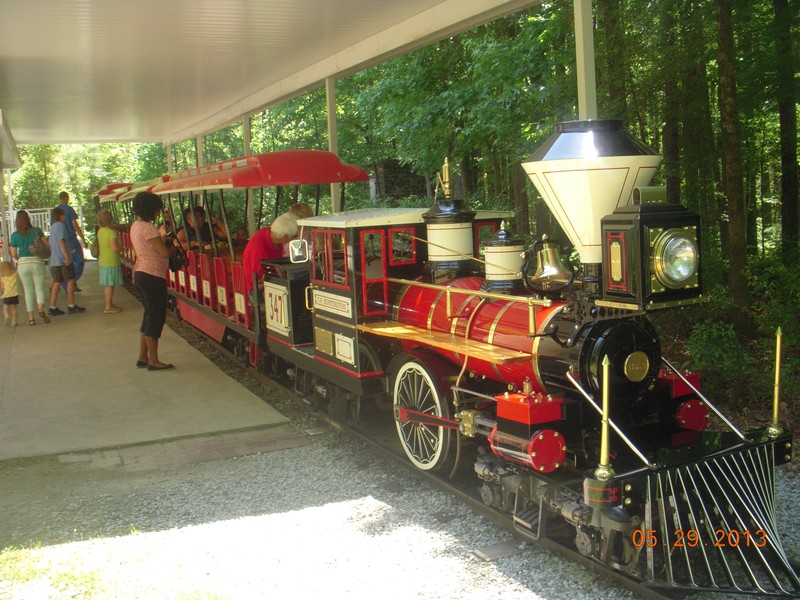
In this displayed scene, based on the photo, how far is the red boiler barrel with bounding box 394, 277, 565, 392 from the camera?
4.52 metres

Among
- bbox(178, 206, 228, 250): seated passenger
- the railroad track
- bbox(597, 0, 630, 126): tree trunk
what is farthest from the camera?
bbox(178, 206, 228, 250): seated passenger

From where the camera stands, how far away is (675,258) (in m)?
3.75

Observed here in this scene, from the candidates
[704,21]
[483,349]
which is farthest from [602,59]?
[483,349]

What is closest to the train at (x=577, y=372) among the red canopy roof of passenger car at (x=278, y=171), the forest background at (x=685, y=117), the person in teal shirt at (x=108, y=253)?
the red canopy roof of passenger car at (x=278, y=171)

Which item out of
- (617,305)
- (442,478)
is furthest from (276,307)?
(617,305)

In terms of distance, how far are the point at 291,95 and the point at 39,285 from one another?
5136mm

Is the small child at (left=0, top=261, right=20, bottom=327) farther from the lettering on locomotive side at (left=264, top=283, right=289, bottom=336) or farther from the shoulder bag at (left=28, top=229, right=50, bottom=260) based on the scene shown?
the lettering on locomotive side at (left=264, top=283, right=289, bottom=336)

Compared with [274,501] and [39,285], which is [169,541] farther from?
[39,285]

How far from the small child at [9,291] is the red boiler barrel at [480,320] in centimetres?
852

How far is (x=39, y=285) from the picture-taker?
12.4 meters

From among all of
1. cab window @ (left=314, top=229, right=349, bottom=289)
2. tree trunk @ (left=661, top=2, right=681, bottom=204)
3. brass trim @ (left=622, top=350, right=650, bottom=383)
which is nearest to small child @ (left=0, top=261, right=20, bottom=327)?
cab window @ (left=314, top=229, right=349, bottom=289)

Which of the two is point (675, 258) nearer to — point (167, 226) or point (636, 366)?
point (636, 366)

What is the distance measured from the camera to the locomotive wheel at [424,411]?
5203 millimetres
